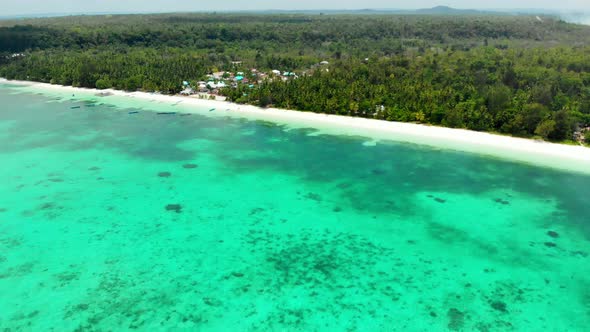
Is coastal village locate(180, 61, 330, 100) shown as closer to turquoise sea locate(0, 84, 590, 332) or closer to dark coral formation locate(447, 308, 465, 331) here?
turquoise sea locate(0, 84, 590, 332)

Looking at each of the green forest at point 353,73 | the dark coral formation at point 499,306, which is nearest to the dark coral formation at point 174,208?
the dark coral formation at point 499,306

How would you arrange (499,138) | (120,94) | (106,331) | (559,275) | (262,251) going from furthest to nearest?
(120,94) → (499,138) → (262,251) → (559,275) → (106,331)

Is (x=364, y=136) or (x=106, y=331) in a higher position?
(x=364, y=136)

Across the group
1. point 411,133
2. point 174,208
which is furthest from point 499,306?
point 411,133

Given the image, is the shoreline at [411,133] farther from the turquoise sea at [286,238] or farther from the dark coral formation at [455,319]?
the dark coral formation at [455,319]

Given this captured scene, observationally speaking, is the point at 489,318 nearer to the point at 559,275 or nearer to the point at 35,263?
the point at 559,275

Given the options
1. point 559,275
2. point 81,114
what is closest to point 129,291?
point 559,275
